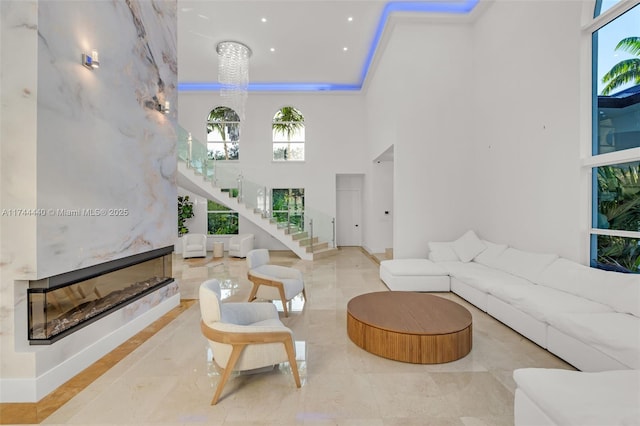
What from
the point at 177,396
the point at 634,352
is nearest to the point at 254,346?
the point at 177,396

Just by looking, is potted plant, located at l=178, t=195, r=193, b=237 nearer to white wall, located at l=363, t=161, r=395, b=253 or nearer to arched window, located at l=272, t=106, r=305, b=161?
arched window, located at l=272, t=106, r=305, b=161

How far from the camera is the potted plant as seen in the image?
37.7 ft

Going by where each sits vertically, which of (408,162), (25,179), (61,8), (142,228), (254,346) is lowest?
(254,346)

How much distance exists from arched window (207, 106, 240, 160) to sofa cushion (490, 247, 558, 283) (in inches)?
385

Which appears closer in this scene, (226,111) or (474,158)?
(474,158)

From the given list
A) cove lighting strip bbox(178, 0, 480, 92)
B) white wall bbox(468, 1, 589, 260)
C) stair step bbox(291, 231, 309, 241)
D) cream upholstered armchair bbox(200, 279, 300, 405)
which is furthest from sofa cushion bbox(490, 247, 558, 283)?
stair step bbox(291, 231, 309, 241)

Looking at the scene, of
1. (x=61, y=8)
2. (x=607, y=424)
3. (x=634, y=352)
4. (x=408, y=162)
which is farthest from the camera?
(x=408, y=162)

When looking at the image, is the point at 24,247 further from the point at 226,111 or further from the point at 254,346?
the point at 226,111

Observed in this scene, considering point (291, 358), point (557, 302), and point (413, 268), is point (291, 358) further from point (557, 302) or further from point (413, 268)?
point (413, 268)

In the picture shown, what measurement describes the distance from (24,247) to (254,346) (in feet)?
7.08

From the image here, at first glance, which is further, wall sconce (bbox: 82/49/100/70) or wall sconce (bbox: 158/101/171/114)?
wall sconce (bbox: 158/101/171/114)

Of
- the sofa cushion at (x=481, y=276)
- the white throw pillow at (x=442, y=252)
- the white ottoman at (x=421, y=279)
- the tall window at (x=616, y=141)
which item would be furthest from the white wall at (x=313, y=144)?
the tall window at (x=616, y=141)

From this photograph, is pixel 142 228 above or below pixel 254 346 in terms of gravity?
above

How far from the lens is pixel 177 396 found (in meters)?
2.65
